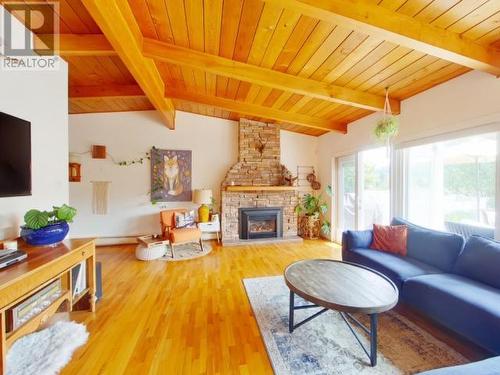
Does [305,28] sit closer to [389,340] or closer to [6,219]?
[389,340]

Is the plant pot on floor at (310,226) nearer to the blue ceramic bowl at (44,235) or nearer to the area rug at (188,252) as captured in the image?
the area rug at (188,252)

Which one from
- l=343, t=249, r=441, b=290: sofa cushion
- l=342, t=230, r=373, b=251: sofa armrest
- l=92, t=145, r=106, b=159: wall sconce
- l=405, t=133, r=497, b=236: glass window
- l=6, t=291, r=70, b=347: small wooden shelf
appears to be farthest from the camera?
l=92, t=145, r=106, b=159: wall sconce

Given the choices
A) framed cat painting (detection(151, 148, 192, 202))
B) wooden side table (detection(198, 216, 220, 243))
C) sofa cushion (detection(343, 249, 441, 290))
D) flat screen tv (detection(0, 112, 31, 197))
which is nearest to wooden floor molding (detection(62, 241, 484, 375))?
wooden side table (detection(198, 216, 220, 243))

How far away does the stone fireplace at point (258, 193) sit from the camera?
16.1ft

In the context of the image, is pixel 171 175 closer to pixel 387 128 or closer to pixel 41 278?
pixel 41 278

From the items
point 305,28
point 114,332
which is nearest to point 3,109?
point 114,332

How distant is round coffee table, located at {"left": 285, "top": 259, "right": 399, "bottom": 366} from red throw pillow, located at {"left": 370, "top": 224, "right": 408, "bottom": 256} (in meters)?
0.85

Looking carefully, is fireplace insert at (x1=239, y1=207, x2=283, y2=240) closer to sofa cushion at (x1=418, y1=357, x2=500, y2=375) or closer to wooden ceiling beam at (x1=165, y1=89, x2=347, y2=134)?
wooden ceiling beam at (x1=165, y1=89, x2=347, y2=134)

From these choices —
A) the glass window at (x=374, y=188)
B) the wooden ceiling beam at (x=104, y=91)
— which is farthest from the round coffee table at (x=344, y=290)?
the wooden ceiling beam at (x=104, y=91)

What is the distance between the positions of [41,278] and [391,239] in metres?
3.39

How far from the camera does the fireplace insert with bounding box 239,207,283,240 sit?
4934 mm

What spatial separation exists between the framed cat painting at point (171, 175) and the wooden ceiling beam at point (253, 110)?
142 centimetres

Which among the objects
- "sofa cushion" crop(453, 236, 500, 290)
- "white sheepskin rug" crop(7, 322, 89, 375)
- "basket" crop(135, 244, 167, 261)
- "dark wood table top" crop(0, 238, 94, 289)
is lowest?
"white sheepskin rug" crop(7, 322, 89, 375)

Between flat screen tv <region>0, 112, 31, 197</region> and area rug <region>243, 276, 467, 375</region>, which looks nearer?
area rug <region>243, 276, 467, 375</region>
